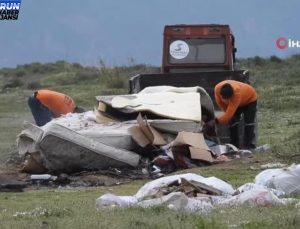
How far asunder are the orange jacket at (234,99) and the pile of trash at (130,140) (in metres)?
0.25

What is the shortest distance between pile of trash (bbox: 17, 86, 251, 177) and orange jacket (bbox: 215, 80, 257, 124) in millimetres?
246

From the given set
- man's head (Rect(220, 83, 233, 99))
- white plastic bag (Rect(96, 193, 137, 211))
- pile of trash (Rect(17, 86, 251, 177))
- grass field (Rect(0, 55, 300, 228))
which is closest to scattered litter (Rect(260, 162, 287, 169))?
grass field (Rect(0, 55, 300, 228))

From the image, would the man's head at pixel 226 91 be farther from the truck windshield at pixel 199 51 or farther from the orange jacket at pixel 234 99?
the truck windshield at pixel 199 51

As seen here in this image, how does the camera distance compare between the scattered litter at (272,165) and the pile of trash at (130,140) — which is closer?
the scattered litter at (272,165)

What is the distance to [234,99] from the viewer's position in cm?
1447

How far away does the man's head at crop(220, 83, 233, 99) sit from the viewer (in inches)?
562

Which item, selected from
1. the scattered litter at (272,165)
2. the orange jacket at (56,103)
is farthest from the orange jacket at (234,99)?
the orange jacket at (56,103)

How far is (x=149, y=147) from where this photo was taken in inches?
535

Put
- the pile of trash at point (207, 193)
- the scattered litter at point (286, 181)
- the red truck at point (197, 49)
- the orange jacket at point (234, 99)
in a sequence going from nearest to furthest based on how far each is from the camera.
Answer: the pile of trash at point (207, 193) < the scattered litter at point (286, 181) < the orange jacket at point (234, 99) < the red truck at point (197, 49)

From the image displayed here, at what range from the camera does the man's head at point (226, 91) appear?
1427 cm

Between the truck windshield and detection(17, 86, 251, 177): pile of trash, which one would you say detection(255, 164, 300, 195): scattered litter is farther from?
the truck windshield

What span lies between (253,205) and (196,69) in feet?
33.8

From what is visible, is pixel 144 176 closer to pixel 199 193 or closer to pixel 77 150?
pixel 77 150

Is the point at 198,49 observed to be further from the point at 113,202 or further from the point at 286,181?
the point at 113,202
